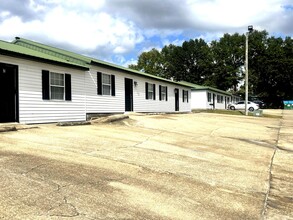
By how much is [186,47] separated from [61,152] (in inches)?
3242

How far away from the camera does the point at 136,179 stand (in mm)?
6660

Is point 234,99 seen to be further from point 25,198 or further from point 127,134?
point 25,198

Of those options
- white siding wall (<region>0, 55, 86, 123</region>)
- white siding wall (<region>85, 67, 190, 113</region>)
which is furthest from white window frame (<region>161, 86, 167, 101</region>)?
white siding wall (<region>0, 55, 86, 123</region>)

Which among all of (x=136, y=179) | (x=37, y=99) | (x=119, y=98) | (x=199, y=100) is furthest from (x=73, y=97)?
(x=199, y=100)

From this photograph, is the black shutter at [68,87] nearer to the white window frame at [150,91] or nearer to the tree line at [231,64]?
the white window frame at [150,91]

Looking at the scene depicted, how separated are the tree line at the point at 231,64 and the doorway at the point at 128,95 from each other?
181 ft

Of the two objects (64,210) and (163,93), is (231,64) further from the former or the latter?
(64,210)

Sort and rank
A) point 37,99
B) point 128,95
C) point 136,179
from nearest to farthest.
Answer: point 136,179 → point 37,99 → point 128,95

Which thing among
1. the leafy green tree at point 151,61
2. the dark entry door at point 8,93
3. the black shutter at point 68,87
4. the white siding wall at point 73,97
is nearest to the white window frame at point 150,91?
the white siding wall at point 73,97

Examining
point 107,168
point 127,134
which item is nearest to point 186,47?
point 127,134

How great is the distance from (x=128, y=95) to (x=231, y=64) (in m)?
66.8

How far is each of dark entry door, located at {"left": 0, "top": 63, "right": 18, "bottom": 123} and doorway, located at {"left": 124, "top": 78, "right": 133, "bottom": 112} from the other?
9.40 meters

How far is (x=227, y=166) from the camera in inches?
337

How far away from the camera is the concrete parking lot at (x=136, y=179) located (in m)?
5.01
